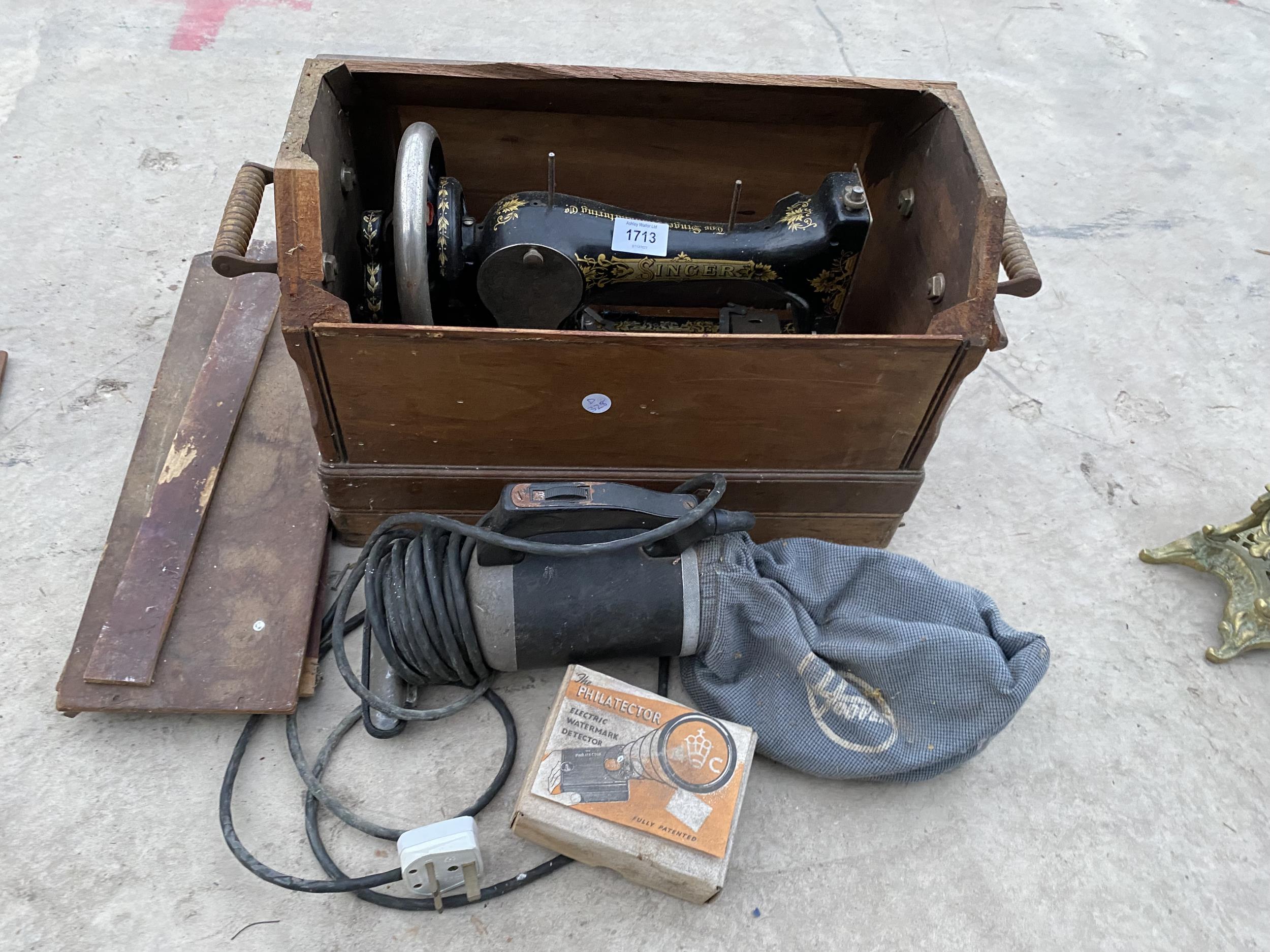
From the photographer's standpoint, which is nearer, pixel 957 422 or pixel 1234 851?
pixel 1234 851

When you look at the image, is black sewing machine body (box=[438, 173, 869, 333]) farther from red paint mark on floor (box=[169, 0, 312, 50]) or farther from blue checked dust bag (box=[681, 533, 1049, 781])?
red paint mark on floor (box=[169, 0, 312, 50])

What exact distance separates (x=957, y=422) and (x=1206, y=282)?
3.40ft

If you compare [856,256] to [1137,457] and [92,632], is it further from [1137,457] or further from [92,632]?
[92,632]

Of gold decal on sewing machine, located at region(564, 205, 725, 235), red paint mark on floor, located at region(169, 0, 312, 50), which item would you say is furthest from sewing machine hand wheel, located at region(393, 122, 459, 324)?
red paint mark on floor, located at region(169, 0, 312, 50)

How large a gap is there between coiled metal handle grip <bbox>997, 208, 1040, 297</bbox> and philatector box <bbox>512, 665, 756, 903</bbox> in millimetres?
816

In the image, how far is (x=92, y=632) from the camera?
1382 mm

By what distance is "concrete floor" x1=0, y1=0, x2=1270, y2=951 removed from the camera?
1.26m

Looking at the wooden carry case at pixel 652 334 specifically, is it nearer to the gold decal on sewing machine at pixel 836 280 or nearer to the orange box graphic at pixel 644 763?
the gold decal on sewing machine at pixel 836 280

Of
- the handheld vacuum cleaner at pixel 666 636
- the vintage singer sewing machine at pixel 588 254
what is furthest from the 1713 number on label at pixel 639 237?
the handheld vacuum cleaner at pixel 666 636

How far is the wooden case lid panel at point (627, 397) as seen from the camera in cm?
125

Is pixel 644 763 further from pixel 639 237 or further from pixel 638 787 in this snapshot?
pixel 639 237

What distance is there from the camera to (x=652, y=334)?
1249 mm

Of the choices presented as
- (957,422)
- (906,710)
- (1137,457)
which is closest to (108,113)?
(957,422)

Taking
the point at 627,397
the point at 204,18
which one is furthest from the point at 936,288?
the point at 204,18
